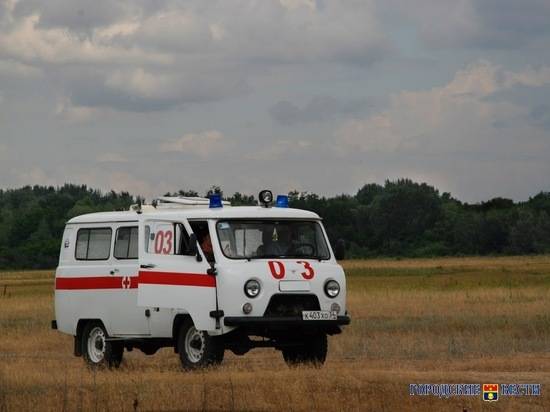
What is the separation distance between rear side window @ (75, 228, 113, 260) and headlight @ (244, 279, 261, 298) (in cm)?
336

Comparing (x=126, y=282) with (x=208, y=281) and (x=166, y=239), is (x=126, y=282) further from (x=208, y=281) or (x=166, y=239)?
(x=208, y=281)

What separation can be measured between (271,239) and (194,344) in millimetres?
1977

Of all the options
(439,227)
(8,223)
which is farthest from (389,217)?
(8,223)

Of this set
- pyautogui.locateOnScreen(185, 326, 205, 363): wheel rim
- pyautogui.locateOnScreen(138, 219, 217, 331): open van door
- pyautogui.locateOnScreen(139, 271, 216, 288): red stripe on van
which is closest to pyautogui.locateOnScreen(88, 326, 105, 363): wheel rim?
pyautogui.locateOnScreen(138, 219, 217, 331): open van door

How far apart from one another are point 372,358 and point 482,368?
3.18m

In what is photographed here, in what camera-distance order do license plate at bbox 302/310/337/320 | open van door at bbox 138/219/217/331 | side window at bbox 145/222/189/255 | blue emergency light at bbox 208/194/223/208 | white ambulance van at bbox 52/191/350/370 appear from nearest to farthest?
white ambulance van at bbox 52/191/350/370, license plate at bbox 302/310/337/320, open van door at bbox 138/219/217/331, side window at bbox 145/222/189/255, blue emergency light at bbox 208/194/223/208

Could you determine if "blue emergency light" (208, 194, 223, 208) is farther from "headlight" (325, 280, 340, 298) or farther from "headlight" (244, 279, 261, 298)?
"headlight" (325, 280, 340, 298)

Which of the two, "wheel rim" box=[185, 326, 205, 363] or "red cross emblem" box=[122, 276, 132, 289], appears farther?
"red cross emblem" box=[122, 276, 132, 289]

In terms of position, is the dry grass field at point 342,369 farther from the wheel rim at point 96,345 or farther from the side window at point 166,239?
the side window at point 166,239

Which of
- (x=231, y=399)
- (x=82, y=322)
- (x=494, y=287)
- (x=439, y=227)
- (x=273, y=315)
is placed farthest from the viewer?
(x=439, y=227)

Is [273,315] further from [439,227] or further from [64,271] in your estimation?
[439,227]

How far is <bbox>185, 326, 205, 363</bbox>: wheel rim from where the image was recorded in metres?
21.7

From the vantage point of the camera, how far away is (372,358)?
25031 mm

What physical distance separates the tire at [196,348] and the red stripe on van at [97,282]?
1312mm
